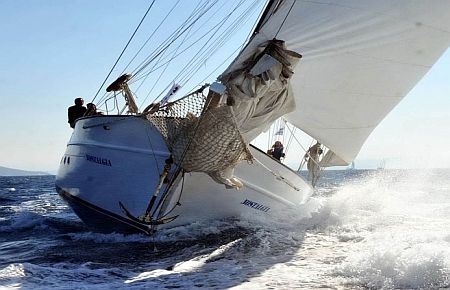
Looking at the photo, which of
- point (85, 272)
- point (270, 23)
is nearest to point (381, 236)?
point (270, 23)

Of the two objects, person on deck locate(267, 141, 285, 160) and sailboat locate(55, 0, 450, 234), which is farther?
person on deck locate(267, 141, 285, 160)

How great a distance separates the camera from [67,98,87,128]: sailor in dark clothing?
35.0 feet

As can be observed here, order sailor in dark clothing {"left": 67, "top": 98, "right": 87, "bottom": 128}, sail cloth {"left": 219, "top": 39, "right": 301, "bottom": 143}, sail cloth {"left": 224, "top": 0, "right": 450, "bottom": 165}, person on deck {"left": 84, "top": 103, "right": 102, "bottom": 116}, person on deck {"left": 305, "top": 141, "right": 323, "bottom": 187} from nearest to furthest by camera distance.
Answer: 1. sail cloth {"left": 219, "top": 39, "right": 301, "bottom": 143}
2. sail cloth {"left": 224, "top": 0, "right": 450, "bottom": 165}
3. person on deck {"left": 84, "top": 103, "right": 102, "bottom": 116}
4. sailor in dark clothing {"left": 67, "top": 98, "right": 87, "bottom": 128}
5. person on deck {"left": 305, "top": 141, "right": 323, "bottom": 187}

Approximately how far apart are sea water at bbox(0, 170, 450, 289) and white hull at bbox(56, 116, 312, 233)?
29 cm

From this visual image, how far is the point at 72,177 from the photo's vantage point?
9695 millimetres

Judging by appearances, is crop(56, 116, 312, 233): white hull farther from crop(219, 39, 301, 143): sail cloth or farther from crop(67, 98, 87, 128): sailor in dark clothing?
crop(219, 39, 301, 143): sail cloth

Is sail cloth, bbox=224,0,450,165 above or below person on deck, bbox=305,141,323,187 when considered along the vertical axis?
above

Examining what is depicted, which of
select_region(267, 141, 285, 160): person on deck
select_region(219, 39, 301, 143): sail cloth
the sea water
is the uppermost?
select_region(219, 39, 301, 143): sail cloth

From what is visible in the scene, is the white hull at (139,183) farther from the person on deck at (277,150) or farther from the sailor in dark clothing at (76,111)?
the person on deck at (277,150)

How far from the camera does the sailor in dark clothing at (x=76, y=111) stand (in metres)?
10.7

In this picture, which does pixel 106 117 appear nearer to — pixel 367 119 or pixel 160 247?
pixel 160 247

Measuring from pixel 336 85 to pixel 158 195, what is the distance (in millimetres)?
3657

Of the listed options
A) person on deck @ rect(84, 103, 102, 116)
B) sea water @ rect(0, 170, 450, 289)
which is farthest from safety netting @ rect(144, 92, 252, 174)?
person on deck @ rect(84, 103, 102, 116)

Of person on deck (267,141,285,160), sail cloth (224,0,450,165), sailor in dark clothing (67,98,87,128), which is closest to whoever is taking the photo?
sail cloth (224,0,450,165)
